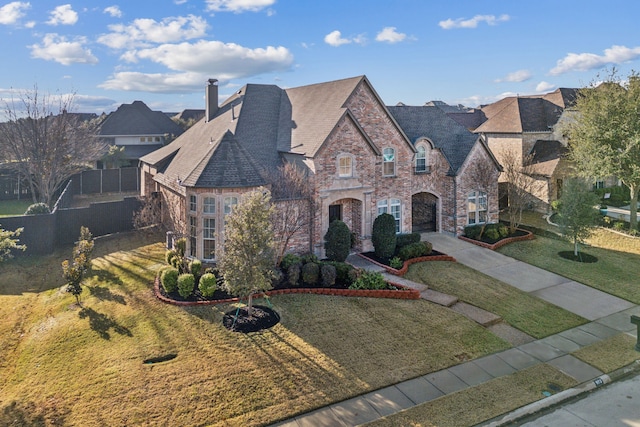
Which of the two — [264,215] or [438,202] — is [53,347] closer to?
[264,215]

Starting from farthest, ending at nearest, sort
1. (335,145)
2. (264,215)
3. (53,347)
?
(335,145) → (264,215) → (53,347)

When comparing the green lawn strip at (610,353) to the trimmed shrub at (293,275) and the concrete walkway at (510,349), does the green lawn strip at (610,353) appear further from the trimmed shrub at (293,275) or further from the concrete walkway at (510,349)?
the trimmed shrub at (293,275)

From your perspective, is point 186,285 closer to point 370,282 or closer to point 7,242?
point 7,242

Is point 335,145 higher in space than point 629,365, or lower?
higher

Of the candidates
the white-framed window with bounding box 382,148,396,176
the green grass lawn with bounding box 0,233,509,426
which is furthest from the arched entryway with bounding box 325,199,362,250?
the green grass lawn with bounding box 0,233,509,426

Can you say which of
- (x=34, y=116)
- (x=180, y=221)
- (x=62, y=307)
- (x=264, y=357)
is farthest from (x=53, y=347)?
(x=34, y=116)

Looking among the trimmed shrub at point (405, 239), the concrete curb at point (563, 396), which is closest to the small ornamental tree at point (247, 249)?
the concrete curb at point (563, 396)

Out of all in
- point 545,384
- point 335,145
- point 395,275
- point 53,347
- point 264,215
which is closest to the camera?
point 545,384
